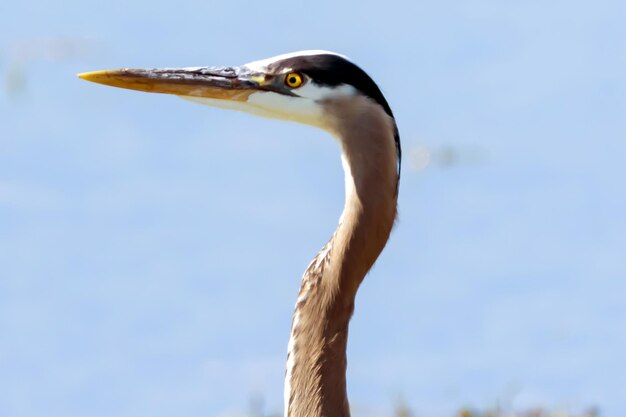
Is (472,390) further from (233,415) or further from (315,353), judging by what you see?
(315,353)

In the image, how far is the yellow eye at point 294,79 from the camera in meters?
5.43

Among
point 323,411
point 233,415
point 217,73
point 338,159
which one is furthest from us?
point 338,159

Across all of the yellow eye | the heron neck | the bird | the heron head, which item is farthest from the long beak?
the heron neck

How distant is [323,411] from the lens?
207 inches

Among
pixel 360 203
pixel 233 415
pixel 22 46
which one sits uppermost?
pixel 22 46

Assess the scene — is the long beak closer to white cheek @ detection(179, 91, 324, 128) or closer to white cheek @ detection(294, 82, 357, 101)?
white cheek @ detection(179, 91, 324, 128)

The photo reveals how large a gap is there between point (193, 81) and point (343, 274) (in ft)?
2.47

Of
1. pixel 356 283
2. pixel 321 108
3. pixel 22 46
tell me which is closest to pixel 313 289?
pixel 356 283

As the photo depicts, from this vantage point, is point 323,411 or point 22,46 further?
point 22,46

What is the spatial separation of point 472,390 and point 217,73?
9.46 feet

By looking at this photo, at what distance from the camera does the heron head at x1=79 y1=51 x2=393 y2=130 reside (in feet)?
17.5

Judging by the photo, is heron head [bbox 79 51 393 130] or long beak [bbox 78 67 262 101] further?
long beak [bbox 78 67 262 101]

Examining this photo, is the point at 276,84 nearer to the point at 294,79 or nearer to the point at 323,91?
the point at 294,79

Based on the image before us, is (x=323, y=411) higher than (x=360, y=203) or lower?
lower
